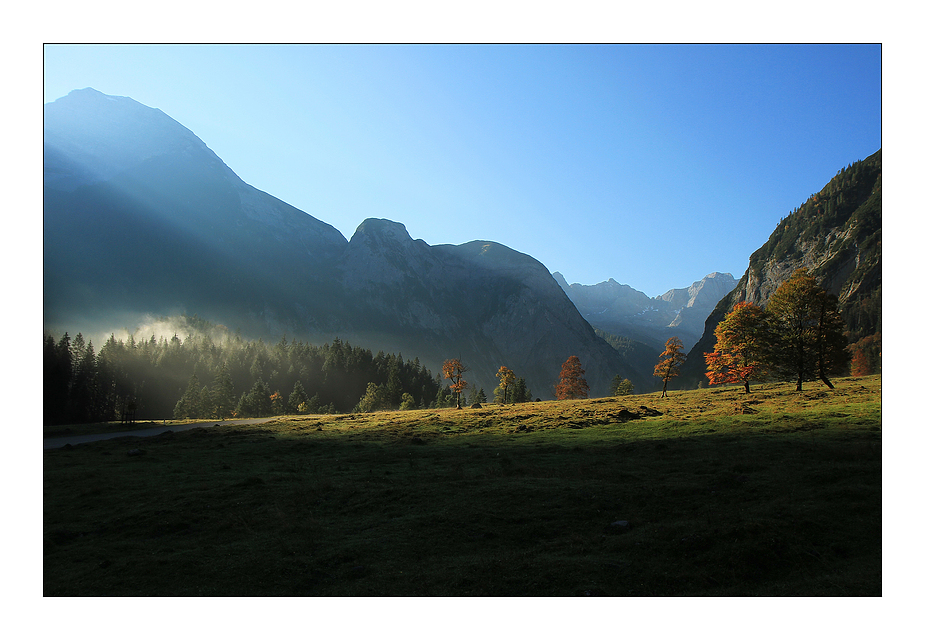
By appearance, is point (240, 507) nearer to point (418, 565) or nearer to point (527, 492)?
point (418, 565)

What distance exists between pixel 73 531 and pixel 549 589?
1948 centimetres

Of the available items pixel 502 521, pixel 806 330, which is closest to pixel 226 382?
pixel 502 521

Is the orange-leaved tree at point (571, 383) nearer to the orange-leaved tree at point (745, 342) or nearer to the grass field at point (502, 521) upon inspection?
the orange-leaved tree at point (745, 342)

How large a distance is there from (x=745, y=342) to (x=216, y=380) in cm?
11554

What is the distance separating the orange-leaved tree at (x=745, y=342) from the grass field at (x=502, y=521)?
22596 millimetres

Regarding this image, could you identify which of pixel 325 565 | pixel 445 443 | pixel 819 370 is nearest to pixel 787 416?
pixel 819 370

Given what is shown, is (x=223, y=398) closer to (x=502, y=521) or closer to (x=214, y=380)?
(x=214, y=380)

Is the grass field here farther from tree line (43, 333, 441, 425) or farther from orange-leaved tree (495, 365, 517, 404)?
orange-leaved tree (495, 365, 517, 404)

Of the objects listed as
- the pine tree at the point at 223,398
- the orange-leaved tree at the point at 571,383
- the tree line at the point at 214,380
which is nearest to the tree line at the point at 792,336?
the orange-leaved tree at the point at 571,383

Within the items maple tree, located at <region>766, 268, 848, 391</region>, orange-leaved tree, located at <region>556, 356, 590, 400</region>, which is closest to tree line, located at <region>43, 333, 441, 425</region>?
orange-leaved tree, located at <region>556, 356, 590, 400</region>

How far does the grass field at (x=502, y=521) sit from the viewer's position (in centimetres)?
1233

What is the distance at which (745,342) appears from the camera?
56062 mm

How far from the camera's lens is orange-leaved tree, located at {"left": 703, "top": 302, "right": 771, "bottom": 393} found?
178ft

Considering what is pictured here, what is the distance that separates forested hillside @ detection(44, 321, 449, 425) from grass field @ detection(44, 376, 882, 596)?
63.1 metres
